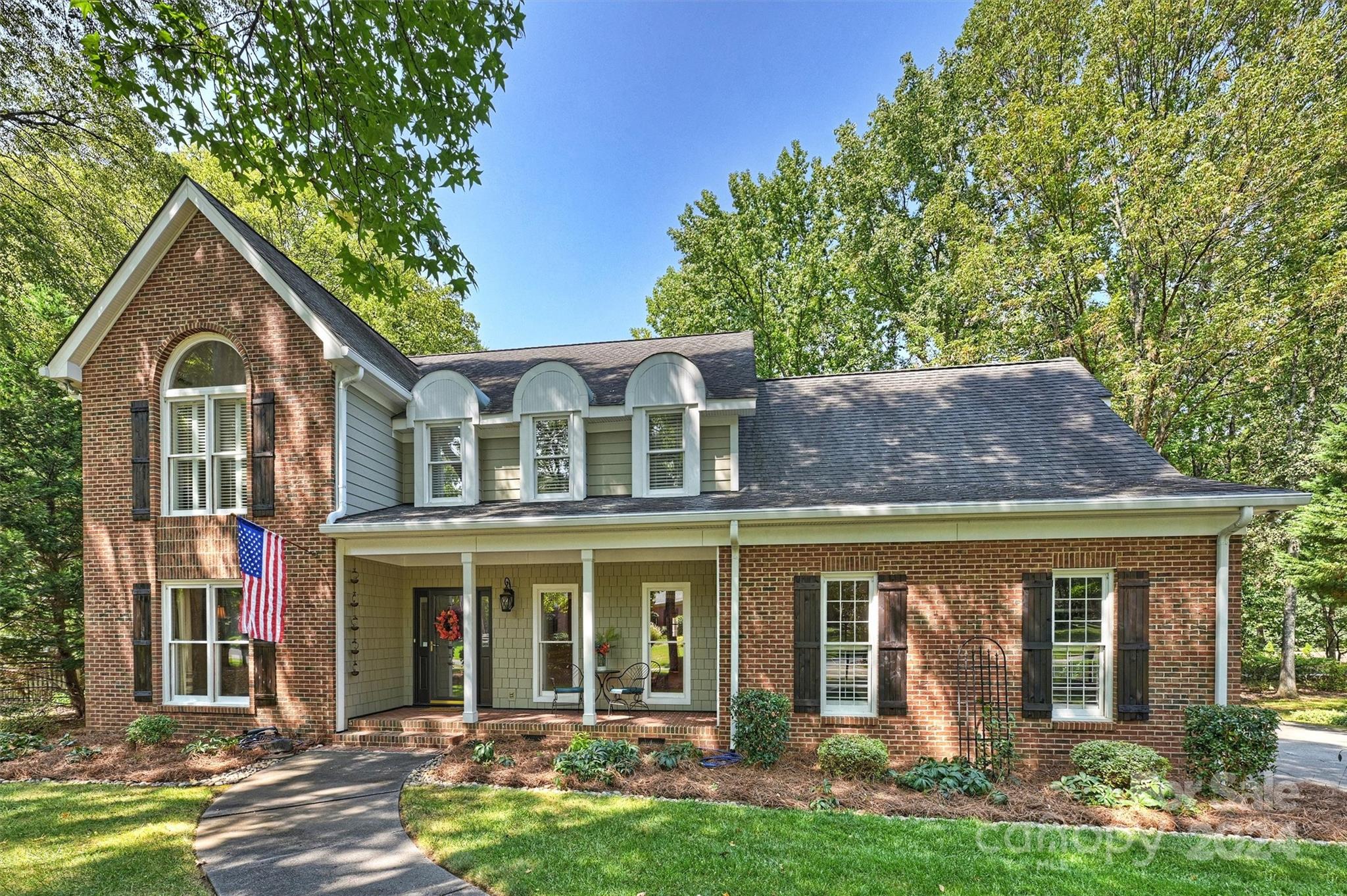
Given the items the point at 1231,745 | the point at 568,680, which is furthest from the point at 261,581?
the point at 1231,745

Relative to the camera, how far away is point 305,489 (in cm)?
938

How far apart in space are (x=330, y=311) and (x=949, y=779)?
11099mm

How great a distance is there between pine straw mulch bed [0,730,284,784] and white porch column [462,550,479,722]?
2.55 meters

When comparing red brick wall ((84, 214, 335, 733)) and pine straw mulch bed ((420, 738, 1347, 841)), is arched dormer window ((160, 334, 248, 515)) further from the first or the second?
pine straw mulch bed ((420, 738, 1347, 841))

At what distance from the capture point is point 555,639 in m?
11.0

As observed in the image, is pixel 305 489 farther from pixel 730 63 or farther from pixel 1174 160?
pixel 1174 160

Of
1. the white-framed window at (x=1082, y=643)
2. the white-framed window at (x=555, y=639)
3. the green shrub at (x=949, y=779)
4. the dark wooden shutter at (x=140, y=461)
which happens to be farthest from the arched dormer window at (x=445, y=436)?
the white-framed window at (x=1082, y=643)

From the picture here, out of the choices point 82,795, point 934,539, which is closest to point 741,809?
point 934,539

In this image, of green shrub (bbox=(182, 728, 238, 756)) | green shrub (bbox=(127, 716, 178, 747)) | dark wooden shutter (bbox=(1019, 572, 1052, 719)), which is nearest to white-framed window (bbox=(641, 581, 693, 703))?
dark wooden shutter (bbox=(1019, 572, 1052, 719))

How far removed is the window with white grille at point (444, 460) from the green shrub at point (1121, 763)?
29.8 ft

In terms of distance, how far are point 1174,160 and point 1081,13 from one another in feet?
15.5

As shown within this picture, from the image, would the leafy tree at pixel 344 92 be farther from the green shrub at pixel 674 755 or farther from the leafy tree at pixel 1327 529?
the leafy tree at pixel 1327 529

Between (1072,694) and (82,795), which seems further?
(1072,694)

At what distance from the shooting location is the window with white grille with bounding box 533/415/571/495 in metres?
10.3
